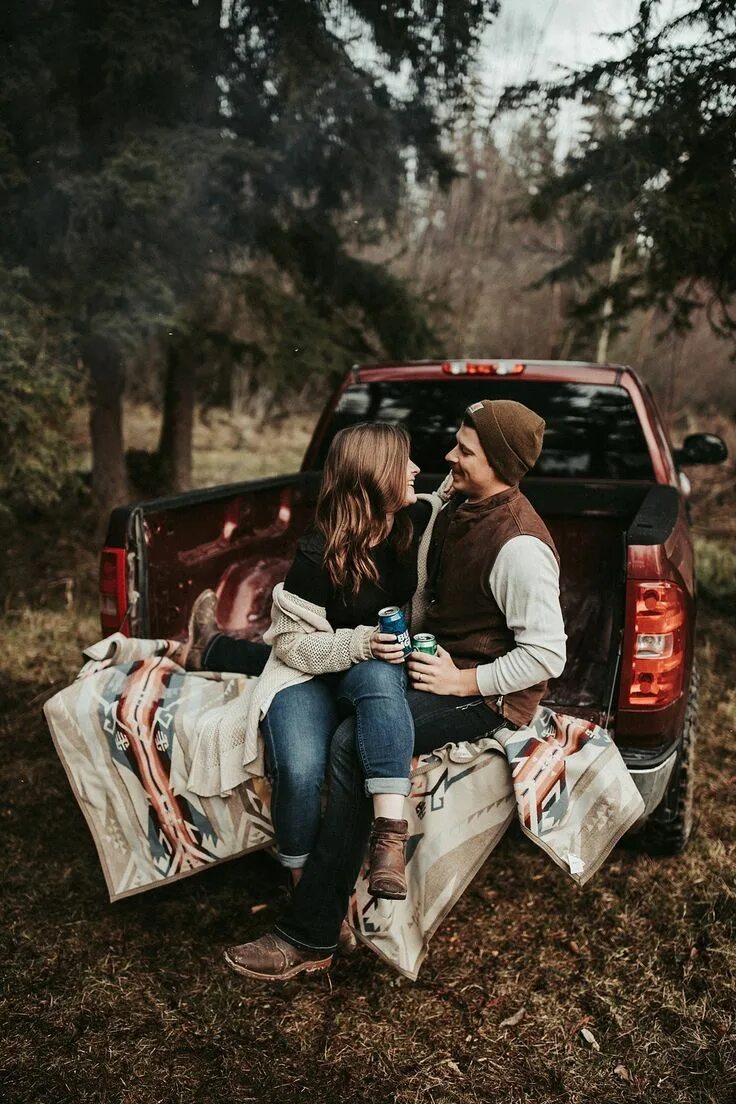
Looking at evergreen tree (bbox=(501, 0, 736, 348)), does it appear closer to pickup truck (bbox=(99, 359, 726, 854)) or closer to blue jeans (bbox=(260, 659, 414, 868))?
pickup truck (bbox=(99, 359, 726, 854))

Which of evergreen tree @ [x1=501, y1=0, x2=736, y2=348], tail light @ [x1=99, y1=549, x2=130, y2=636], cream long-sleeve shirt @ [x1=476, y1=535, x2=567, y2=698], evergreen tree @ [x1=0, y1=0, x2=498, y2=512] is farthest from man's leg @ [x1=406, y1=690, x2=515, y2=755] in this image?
evergreen tree @ [x1=0, y1=0, x2=498, y2=512]

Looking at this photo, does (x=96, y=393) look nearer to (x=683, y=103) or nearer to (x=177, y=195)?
(x=177, y=195)

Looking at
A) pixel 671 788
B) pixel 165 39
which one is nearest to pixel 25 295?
pixel 165 39

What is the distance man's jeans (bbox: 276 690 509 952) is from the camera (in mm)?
2555

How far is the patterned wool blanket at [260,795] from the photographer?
2539 millimetres

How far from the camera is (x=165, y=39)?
19.7ft

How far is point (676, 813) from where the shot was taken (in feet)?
10.9

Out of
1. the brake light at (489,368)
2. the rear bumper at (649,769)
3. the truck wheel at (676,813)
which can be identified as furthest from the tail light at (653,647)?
the brake light at (489,368)

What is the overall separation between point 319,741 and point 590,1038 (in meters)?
1.14

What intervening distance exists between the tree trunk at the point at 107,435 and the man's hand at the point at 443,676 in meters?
5.72

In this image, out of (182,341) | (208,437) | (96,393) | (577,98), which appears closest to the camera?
(577,98)

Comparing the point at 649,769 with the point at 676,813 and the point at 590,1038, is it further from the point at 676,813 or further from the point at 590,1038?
the point at 590,1038

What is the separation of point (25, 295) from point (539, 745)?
5.20 meters

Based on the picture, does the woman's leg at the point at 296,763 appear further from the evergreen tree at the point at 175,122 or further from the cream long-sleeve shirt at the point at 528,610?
the evergreen tree at the point at 175,122
